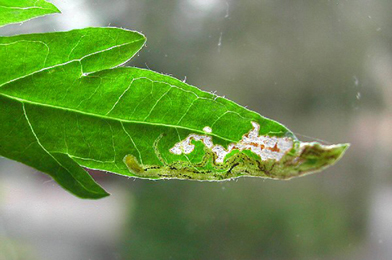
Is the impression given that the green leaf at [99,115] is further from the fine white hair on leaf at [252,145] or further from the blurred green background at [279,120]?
the blurred green background at [279,120]

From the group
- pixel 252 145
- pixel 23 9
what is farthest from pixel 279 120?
pixel 23 9

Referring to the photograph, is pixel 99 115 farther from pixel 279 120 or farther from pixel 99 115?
pixel 279 120

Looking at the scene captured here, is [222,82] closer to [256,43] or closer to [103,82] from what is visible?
[256,43]

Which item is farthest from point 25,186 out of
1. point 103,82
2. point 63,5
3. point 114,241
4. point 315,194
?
point 315,194

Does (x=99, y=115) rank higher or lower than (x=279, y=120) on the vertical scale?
lower

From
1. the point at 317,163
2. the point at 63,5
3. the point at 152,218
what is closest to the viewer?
the point at 317,163

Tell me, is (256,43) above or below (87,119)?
above

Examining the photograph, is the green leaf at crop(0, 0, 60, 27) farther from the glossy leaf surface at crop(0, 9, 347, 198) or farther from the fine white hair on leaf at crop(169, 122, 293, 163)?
the fine white hair on leaf at crop(169, 122, 293, 163)
